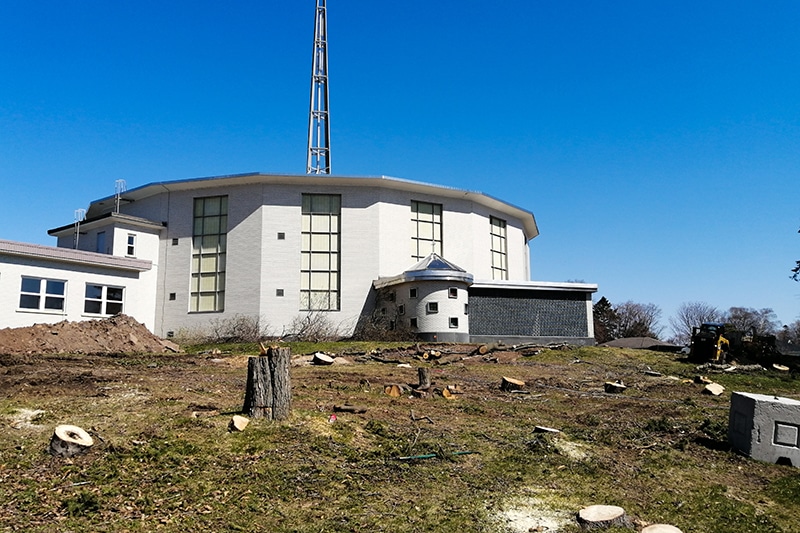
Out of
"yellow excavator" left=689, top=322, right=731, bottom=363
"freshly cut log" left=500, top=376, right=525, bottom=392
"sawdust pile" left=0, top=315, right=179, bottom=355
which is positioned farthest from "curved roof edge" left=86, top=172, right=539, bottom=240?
"freshly cut log" left=500, top=376, right=525, bottom=392

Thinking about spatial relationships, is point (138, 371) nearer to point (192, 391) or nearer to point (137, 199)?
point (192, 391)

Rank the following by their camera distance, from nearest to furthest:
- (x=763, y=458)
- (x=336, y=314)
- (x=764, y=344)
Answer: (x=763, y=458)
(x=764, y=344)
(x=336, y=314)


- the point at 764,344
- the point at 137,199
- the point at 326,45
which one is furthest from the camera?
the point at 326,45

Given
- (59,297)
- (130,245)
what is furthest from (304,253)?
(59,297)

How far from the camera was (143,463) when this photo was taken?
8.97 metres

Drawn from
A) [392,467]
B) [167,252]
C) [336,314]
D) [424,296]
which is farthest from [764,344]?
[167,252]

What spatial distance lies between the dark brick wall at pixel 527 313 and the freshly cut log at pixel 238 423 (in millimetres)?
25461

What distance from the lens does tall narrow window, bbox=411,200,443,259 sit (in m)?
39.4

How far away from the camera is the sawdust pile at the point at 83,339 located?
2383cm

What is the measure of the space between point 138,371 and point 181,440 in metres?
8.51

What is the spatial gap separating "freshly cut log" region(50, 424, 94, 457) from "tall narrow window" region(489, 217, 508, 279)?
3502 cm

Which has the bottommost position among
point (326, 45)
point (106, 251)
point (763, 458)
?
point (763, 458)

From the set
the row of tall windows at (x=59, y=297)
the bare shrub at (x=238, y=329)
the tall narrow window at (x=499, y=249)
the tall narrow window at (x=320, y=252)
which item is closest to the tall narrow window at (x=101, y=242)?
the row of tall windows at (x=59, y=297)

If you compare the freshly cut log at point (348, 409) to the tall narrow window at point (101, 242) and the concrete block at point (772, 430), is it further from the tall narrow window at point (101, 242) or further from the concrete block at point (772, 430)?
the tall narrow window at point (101, 242)
